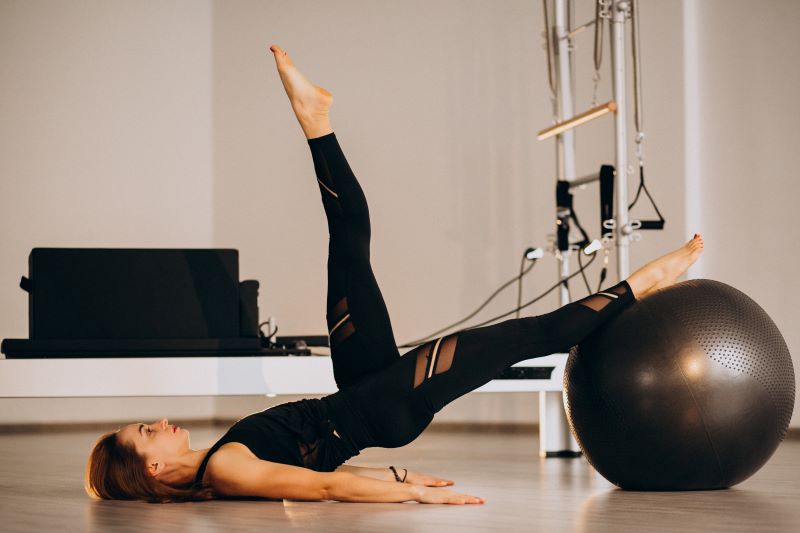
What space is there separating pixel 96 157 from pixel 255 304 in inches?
109

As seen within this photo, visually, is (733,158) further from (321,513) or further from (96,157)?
(96,157)

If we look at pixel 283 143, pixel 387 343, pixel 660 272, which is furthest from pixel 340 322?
pixel 283 143

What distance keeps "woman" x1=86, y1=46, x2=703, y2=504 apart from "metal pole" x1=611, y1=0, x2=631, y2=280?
2.54 feet

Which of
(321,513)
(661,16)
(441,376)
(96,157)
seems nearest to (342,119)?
(96,157)

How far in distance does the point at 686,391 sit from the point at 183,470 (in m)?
1.24

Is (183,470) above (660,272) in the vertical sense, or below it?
below

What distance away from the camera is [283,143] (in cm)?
595

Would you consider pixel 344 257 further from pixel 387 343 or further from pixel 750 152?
pixel 750 152

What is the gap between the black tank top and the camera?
2377mm

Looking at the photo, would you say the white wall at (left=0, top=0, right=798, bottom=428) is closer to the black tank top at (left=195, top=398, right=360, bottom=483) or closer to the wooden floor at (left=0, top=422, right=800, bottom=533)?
the wooden floor at (left=0, top=422, right=800, bottom=533)

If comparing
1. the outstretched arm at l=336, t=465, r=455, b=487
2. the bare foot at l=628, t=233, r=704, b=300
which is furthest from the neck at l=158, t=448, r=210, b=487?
the bare foot at l=628, t=233, r=704, b=300

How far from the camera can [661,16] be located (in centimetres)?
478

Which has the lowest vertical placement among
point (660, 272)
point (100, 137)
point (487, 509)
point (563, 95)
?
point (487, 509)

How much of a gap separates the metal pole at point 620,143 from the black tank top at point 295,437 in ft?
4.73
